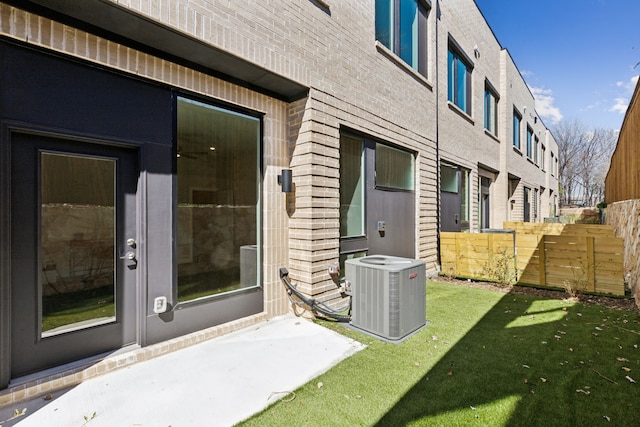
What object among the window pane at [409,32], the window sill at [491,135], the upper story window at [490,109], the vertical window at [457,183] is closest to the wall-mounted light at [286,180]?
the window pane at [409,32]

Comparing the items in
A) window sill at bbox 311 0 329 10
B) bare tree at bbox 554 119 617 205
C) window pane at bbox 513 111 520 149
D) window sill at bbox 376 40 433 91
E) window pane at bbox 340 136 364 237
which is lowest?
window pane at bbox 340 136 364 237

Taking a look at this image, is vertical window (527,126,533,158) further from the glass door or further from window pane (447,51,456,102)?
the glass door

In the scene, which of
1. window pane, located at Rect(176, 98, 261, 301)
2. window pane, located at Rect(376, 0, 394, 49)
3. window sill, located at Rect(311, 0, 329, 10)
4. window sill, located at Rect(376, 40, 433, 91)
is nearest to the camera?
window pane, located at Rect(176, 98, 261, 301)

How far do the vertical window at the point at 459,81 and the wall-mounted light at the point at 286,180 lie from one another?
720 centimetres

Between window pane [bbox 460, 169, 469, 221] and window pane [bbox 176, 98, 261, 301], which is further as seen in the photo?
window pane [bbox 460, 169, 469, 221]

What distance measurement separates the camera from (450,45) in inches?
355

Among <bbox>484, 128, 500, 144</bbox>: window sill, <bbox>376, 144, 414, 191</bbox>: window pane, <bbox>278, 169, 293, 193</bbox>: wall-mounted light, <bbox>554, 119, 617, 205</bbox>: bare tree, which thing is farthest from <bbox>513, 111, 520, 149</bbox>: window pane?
<bbox>554, 119, 617, 205</bbox>: bare tree

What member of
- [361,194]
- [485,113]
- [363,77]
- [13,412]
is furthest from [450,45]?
[13,412]

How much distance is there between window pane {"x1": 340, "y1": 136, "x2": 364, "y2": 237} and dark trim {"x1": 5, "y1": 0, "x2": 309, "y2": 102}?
1.51 m

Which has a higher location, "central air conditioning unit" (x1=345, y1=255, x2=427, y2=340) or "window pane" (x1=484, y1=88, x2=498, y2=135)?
"window pane" (x1=484, y1=88, x2=498, y2=135)

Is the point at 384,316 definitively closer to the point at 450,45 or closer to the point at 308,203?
the point at 308,203

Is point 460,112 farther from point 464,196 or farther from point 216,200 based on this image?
point 216,200

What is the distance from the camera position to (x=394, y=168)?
6.50 metres

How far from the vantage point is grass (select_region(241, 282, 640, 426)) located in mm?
2332
